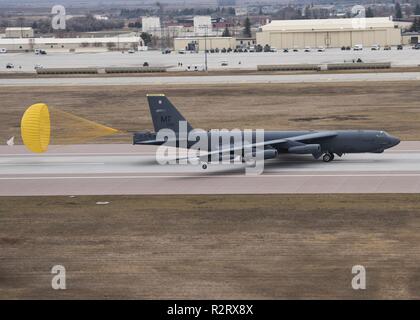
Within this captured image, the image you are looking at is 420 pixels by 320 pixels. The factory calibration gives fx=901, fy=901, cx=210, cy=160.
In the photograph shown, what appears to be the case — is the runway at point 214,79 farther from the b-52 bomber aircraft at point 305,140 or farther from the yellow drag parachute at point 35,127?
the yellow drag parachute at point 35,127

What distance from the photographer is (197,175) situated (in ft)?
182

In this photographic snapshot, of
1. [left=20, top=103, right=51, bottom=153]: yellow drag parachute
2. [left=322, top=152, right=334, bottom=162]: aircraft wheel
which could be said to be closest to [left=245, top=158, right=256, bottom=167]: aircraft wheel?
[left=322, top=152, right=334, bottom=162]: aircraft wheel

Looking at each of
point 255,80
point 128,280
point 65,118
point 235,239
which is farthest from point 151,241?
point 255,80

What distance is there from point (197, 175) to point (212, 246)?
56.7 feet

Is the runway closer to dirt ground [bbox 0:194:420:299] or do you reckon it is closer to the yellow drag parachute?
the yellow drag parachute

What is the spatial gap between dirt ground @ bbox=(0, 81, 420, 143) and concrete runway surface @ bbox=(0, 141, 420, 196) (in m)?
9.27

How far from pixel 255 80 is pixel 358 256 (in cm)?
8224

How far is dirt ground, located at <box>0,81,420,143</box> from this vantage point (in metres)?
76.8

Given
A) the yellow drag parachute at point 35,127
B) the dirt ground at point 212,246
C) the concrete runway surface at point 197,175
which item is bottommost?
the dirt ground at point 212,246

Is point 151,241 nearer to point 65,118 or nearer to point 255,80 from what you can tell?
point 65,118

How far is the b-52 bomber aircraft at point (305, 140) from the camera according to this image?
188ft

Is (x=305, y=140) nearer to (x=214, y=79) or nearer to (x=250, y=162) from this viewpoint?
(x=250, y=162)

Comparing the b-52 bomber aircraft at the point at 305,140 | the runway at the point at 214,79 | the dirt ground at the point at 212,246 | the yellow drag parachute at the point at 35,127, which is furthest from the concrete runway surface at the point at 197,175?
the runway at the point at 214,79

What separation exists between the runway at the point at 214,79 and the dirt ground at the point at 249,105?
512 cm
